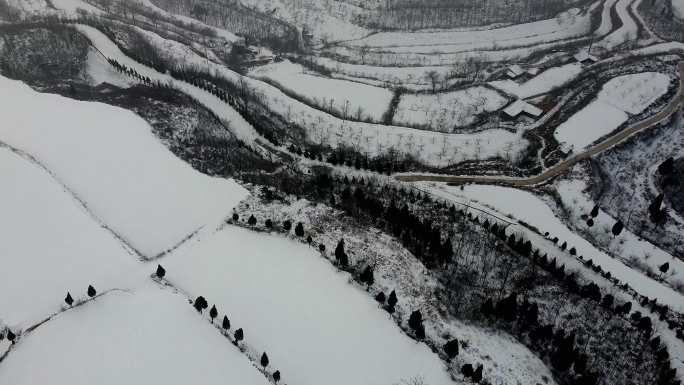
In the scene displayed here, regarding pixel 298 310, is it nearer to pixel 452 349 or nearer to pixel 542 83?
pixel 452 349

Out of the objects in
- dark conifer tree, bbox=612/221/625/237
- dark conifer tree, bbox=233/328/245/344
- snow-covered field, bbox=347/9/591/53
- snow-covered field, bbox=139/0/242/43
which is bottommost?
dark conifer tree, bbox=233/328/245/344

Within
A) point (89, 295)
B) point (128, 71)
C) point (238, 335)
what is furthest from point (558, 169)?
point (128, 71)

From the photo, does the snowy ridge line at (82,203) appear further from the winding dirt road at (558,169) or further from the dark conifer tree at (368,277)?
the winding dirt road at (558,169)

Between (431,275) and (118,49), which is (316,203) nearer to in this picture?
(431,275)

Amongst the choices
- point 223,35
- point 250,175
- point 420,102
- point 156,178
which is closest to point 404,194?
point 250,175

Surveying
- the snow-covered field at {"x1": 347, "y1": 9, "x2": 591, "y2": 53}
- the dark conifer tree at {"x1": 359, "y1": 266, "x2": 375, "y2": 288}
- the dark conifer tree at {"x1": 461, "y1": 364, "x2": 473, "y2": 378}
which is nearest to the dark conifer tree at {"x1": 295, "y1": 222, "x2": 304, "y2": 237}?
the dark conifer tree at {"x1": 359, "y1": 266, "x2": 375, "y2": 288}

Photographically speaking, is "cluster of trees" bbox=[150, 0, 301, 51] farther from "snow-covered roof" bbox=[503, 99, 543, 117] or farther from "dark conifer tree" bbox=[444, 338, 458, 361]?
"dark conifer tree" bbox=[444, 338, 458, 361]

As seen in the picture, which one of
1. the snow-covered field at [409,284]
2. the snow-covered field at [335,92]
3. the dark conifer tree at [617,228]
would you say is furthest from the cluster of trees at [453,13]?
the snow-covered field at [409,284]
